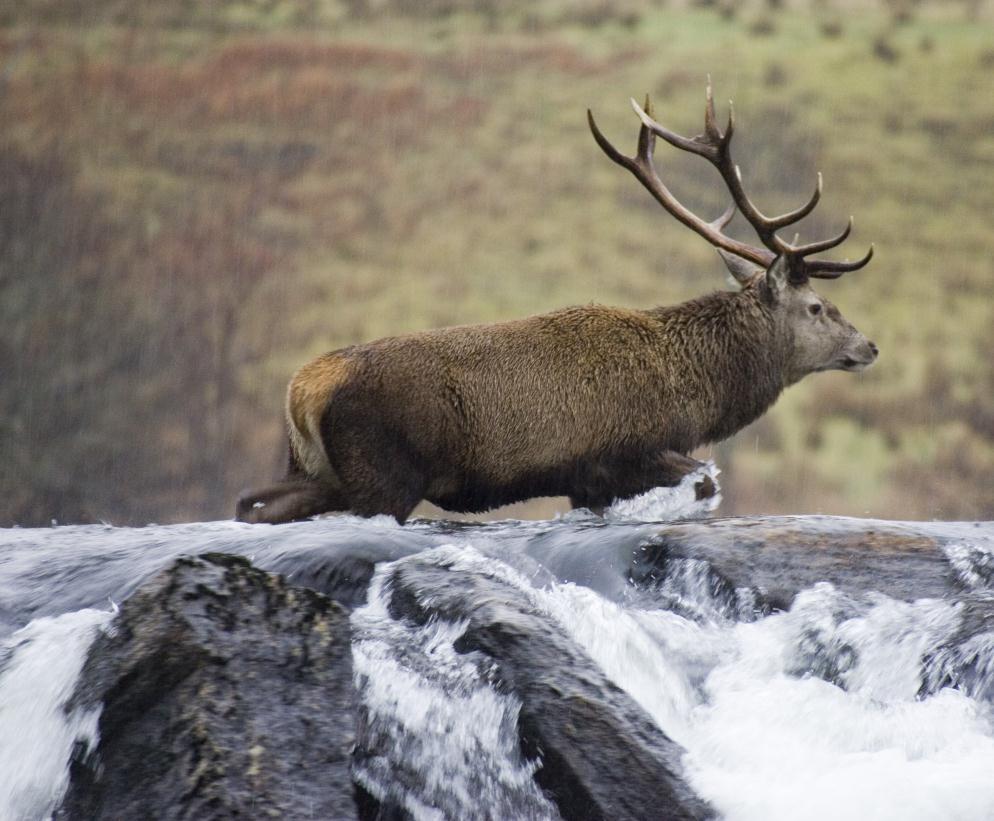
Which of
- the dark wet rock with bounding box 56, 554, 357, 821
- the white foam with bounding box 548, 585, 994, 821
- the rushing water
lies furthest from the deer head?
the dark wet rock with bounding box 56, 554, 357, 821

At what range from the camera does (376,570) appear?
19.1ft

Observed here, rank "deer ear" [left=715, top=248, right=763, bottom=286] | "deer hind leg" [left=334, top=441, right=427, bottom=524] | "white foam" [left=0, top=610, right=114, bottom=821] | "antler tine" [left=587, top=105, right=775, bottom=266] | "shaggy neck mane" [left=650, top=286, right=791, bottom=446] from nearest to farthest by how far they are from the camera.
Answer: "white foam" [left=0, top=610, right=114, bottom=821] → "deer hind leg" [left=334, top=441, right=427, bottom=524] → "shaggy neck mane" [left=650, top=286, right=791, bottom=446] → "antler tine" [left=587, top=105, right=775, bottom=266] → "deer ear" [left=715, top=248, right=763, bottom=286]

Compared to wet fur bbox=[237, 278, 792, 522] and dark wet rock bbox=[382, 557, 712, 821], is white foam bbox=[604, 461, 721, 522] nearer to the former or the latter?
wet fur bbox=[237, 278, 792, 522]

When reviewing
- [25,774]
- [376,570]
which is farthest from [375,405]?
[25,774]

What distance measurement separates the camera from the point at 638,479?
7.76 m

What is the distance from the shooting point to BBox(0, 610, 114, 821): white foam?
15.6ft

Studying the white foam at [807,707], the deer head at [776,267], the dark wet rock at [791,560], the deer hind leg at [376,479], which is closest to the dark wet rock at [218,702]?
the white foam at [807,707]

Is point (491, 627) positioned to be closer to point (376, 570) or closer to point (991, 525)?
point (376, 570)

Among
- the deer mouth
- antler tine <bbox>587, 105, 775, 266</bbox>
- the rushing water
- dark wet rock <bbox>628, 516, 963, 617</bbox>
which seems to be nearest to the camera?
the rushing water

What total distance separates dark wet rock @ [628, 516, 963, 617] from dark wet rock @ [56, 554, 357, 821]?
175 centimetres

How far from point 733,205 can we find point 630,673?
3862 mm

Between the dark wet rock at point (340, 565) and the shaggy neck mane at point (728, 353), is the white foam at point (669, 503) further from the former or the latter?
the dark wet rock at point (340, 565)

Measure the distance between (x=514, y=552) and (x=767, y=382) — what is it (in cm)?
256

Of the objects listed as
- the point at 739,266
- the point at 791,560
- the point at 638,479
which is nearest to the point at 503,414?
the point at 638,479
